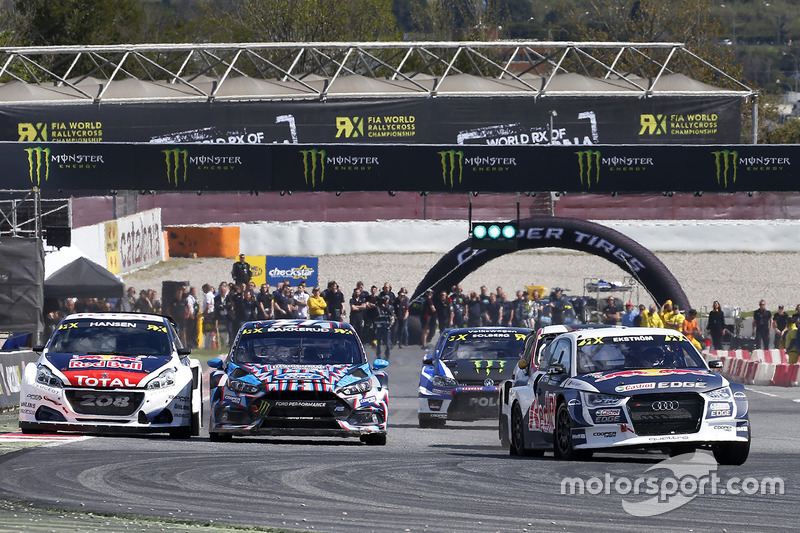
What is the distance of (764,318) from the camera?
1346 inches

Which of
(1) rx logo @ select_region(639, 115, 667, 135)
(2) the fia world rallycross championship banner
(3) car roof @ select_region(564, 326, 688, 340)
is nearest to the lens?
(3) car roof @ select_region(564, 326, 688, 340)

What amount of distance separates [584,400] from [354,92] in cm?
3714

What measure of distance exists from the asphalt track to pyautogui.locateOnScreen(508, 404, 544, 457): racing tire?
11.6 inches

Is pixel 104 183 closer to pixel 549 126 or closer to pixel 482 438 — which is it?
pixel 482 438

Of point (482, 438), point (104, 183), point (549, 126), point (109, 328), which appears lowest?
point (482, 438)

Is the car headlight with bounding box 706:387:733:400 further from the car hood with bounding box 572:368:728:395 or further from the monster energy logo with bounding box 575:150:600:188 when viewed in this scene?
the monster energy logo with bounding box 575:150:600:188

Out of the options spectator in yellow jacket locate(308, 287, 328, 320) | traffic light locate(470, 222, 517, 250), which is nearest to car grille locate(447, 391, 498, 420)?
traffic light locate(470, 222, 517, 250)

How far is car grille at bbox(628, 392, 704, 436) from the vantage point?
Result: 40.2 ft

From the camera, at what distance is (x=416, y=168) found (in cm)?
3142

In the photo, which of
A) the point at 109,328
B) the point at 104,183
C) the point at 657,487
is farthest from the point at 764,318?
the point at 657,487

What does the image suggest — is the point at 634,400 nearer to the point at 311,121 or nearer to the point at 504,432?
the point at 504,432

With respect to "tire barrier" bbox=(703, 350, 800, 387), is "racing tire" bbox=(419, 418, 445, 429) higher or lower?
lower

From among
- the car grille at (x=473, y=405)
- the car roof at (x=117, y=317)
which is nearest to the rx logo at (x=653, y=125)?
the car grille at (x=473, y=405)

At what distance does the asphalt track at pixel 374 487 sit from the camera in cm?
896
